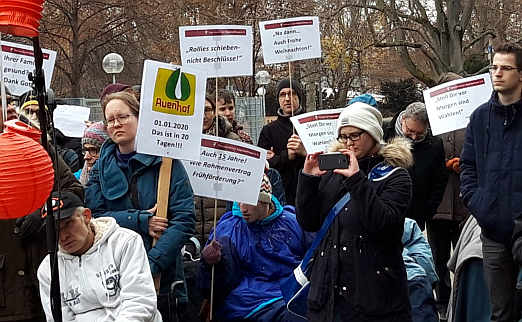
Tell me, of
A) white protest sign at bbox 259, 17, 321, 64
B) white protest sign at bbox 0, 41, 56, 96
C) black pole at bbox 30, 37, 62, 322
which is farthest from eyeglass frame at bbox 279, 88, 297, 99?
black pole at bbox 30, 37, 62, 322

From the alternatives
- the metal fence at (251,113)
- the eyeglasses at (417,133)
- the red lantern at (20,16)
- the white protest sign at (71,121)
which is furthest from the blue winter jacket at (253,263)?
the metal fence at (251,113)

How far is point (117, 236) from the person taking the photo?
12.8 feet

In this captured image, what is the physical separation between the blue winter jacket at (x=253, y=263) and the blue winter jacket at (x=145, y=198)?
1.57ft

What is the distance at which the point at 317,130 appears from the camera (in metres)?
5.93

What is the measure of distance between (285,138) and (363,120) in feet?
9.72

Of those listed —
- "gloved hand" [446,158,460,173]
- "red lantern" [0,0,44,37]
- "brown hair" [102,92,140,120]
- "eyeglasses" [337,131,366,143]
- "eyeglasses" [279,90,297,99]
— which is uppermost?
"red lantern" [0,0,44,37]

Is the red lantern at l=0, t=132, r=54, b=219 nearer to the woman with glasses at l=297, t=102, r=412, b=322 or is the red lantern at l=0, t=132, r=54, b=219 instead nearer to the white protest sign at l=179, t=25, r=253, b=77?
the woman with glasses at l=297, t=102, r=412, b=322

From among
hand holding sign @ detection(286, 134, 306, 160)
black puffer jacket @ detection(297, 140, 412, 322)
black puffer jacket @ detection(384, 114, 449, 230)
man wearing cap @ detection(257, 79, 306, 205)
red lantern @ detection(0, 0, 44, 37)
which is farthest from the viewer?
black puffer jacket @ detection(384, 114, 449, 230)

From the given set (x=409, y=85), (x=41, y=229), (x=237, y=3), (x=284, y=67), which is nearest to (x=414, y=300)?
(x=41, y=229)

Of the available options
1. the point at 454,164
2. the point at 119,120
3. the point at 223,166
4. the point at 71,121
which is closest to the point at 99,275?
the point at 119,120

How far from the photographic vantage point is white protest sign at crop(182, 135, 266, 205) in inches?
201

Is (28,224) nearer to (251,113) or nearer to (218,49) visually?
(218,49)

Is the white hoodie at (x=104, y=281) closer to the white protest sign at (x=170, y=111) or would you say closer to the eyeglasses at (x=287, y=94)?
the white protest sign at (x=170, y=111)

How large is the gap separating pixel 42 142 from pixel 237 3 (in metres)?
25.5
